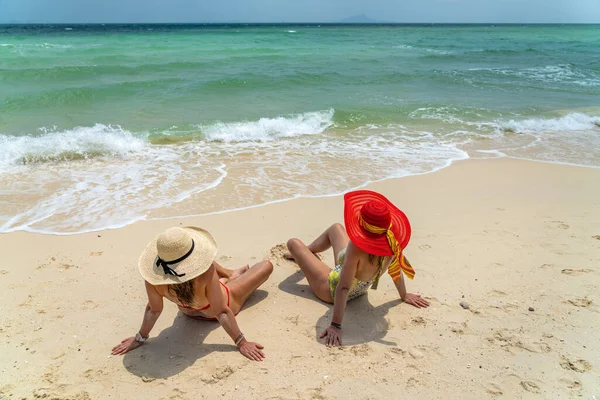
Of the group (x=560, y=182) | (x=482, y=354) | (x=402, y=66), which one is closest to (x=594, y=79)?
(x=402, y=66)

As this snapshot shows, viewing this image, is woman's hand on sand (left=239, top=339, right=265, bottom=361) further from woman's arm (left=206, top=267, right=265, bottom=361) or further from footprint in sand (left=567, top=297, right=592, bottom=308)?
footprint in sand (left=567, top=297, right=592, bottom=308)

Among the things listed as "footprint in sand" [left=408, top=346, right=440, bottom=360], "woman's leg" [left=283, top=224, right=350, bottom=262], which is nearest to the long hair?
"woman's leg" [left=283, top=224, right=350, bottom=262]

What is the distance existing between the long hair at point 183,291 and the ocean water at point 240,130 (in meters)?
2.39

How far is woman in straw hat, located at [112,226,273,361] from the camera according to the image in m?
2.57

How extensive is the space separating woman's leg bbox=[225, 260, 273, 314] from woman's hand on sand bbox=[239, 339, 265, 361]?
427mm

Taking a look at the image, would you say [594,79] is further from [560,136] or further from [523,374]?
[523,374]

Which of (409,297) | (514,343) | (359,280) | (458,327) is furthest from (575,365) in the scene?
(359,280)

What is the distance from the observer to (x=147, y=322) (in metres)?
2.89

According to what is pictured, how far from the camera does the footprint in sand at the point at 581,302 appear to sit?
3292mm

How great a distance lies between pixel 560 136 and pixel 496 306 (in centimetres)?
693

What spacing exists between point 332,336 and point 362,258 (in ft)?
1.95

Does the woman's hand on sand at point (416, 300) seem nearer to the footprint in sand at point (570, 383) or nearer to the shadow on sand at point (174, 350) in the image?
the footprint in sand at point (570, 383)

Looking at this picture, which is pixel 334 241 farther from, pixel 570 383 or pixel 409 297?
pixel 570 383

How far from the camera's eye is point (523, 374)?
2654 mm
